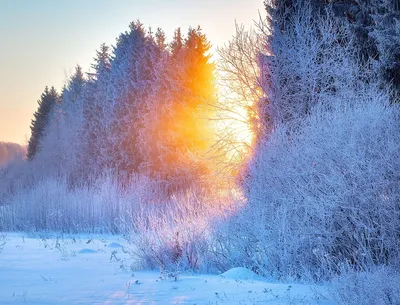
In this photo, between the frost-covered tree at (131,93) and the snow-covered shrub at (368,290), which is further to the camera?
the frost-covered tree at (131,93)

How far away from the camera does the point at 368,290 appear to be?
5.37 metres

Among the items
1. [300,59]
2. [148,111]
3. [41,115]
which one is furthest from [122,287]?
[41,115]

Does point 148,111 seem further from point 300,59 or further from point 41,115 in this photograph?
point 41,115

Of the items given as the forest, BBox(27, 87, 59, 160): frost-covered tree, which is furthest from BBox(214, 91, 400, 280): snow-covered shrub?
BBox(27, 87, 59, 160): frost-covered tree

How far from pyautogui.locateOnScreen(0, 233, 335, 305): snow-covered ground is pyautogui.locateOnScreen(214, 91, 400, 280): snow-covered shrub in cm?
106

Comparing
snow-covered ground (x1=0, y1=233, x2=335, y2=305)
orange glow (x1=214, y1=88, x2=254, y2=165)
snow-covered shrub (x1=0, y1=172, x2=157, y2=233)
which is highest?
orange glow (x1=214, y1=88, x2=254, y2=165)

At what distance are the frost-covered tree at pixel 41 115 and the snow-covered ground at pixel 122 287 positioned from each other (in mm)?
45693

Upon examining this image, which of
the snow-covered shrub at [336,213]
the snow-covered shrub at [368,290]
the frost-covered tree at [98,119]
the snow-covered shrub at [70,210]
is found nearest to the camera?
the snow-covered shrub at [368,290]

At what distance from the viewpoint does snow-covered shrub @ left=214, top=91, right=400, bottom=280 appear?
8.46m

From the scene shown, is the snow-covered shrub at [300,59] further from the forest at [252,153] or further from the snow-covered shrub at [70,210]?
the snow-covered shrub at [70,210]

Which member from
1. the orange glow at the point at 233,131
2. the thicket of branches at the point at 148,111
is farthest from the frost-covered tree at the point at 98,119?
the orange glow at the point at 233,131

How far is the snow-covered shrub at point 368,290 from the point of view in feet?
17.2

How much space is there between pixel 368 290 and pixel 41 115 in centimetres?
5197

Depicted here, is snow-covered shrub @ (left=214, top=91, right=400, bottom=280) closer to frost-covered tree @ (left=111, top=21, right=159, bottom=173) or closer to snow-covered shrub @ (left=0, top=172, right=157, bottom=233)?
snow-covered shrub @ (left=0, top=172, right=157, bottom=233)
